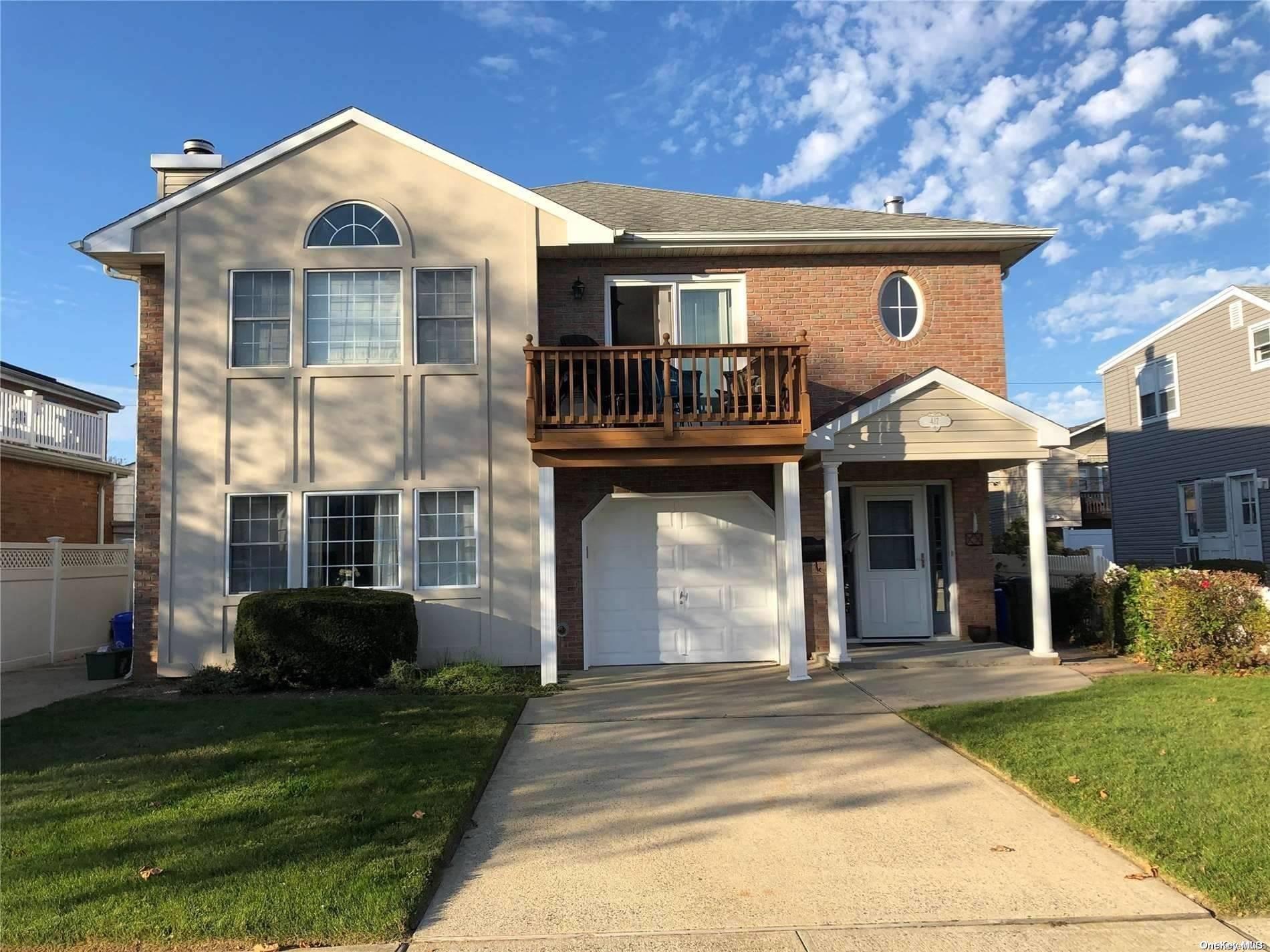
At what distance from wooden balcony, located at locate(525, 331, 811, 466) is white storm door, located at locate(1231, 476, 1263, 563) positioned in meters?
13.8

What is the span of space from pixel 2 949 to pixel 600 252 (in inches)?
382

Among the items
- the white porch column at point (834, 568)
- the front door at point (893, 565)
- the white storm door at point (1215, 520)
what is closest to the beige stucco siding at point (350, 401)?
the white porch column at point (834, 568)

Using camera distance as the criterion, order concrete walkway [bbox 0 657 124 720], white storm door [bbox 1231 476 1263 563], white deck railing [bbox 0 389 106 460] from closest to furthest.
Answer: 1. concrete walkway [bbox 0 657 124 720]
2. white deck railing [bbox 0 389 106 460]
3. white storm door [bbox 1231 476 1263 563]

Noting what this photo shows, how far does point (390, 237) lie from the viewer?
1132 centimetres

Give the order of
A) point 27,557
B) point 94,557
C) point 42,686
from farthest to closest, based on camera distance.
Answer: point 94,557 → point 27,557 → point 42,686

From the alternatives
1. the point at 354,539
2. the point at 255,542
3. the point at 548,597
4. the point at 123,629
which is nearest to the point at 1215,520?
the point at 548,597

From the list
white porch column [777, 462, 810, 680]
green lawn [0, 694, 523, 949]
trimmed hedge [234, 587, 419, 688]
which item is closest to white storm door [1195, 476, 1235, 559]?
white porch column [777, 462, 810, 680]

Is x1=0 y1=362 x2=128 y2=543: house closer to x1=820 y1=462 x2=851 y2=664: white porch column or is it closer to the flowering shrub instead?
x1=820 y1=462 x2=851 y2=664: white porch column

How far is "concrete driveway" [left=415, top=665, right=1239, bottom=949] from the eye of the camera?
153 inches

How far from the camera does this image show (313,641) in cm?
968

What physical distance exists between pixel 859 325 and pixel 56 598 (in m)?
12.9

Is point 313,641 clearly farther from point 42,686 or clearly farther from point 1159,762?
point 1159,762

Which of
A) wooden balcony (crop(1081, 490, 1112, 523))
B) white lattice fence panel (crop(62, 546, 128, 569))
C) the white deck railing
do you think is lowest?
white lattice fence panel (crop(62, 546, 128, 569))

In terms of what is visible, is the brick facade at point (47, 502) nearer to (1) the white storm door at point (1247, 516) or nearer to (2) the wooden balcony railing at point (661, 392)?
(2) the wooden balcony railing at point (661, 392)
